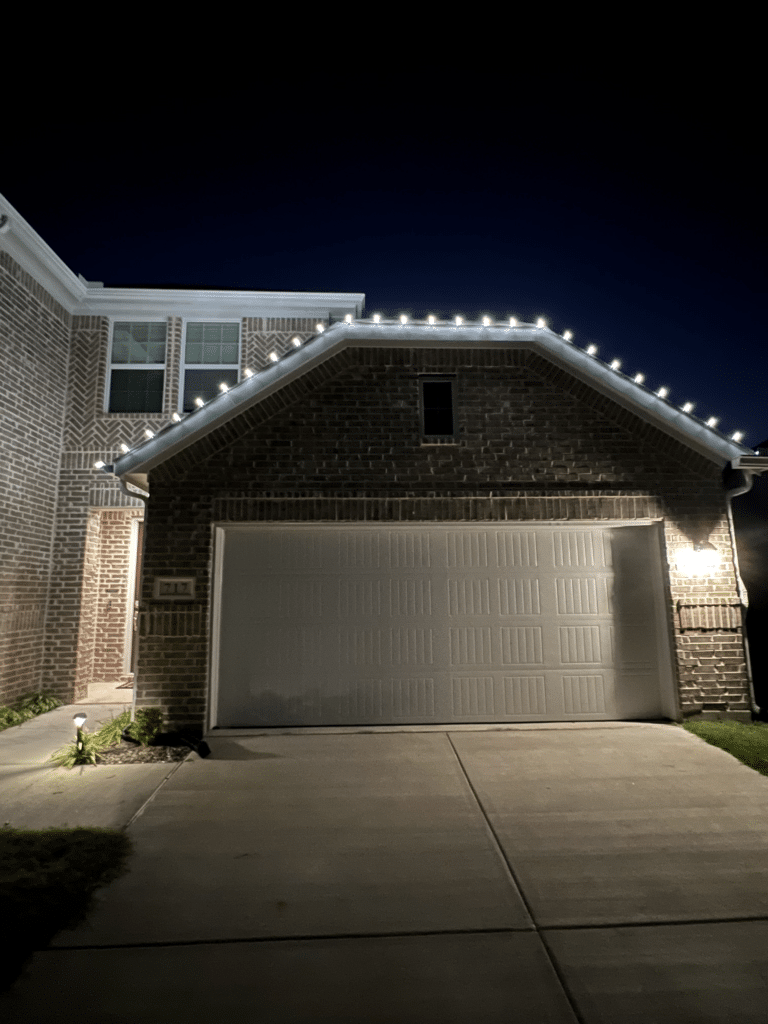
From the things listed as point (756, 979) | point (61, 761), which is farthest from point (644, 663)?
point (61, 761)

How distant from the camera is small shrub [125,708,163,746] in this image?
6172 mm

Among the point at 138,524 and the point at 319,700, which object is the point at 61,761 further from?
the point at 138,524

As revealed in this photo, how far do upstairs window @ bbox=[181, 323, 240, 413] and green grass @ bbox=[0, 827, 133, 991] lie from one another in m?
7.36

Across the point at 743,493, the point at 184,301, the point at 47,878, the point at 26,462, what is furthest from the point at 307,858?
the point at 184,301

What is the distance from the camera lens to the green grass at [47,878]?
282cm

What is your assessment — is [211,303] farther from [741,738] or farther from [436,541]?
[741,738]

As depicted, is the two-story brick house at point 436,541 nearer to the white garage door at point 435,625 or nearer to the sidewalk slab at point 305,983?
the white garage door at point 435,625

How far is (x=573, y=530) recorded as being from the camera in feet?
23.4

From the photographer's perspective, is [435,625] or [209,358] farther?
[209,358]

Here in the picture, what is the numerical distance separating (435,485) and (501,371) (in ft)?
5.92

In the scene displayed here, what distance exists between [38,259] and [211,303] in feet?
8.72

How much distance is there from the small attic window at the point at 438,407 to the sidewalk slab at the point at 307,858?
3.94m

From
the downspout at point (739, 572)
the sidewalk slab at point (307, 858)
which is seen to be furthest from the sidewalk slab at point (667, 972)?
the downspout at point (739, 572)

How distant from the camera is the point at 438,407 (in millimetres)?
7281
